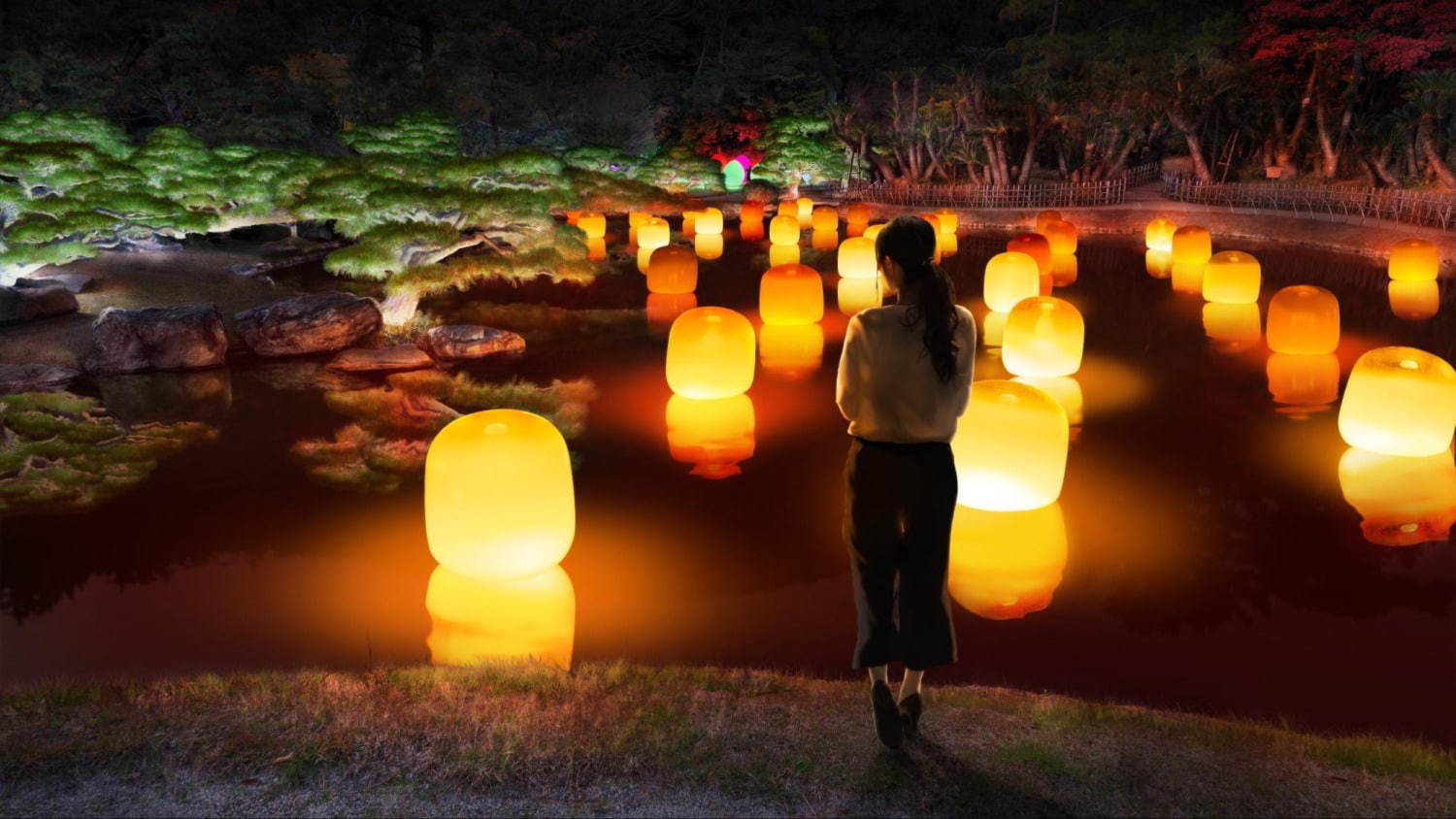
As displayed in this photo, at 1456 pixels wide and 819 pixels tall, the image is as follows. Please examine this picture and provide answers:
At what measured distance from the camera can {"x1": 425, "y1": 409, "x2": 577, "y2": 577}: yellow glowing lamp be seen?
236 inches

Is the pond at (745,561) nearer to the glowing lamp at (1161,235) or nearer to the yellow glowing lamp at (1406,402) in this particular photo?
the yellow glowing lamp at (1406,402)

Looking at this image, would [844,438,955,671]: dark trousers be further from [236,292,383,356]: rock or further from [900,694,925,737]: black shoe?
[236,292,383,356]: rock

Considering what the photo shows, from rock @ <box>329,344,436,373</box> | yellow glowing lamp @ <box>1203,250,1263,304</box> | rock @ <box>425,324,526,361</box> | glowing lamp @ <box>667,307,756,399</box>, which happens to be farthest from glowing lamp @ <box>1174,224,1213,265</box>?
rock @ <box>329,344,436,373</box>

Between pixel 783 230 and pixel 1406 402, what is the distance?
14589 mm

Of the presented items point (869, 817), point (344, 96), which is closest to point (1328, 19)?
point (344, 96)

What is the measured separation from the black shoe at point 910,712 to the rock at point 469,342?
29.1 feet

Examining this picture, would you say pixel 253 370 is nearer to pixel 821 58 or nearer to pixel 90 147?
pixel 90 147

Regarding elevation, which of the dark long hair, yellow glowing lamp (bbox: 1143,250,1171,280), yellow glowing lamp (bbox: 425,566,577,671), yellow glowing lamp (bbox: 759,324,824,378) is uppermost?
the dark long hair

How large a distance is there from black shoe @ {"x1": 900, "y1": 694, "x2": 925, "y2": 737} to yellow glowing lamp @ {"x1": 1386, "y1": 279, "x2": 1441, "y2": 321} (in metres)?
12.3

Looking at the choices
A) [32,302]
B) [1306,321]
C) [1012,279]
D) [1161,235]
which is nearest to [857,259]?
[1012,279]

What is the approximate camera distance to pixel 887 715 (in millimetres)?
3809

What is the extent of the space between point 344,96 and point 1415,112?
2316 centimetres

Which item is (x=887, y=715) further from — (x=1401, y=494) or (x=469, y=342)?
(x=469, y=342)

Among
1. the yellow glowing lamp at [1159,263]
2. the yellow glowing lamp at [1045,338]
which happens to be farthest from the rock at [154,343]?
the yellow glowing lamp at [1159,263]
